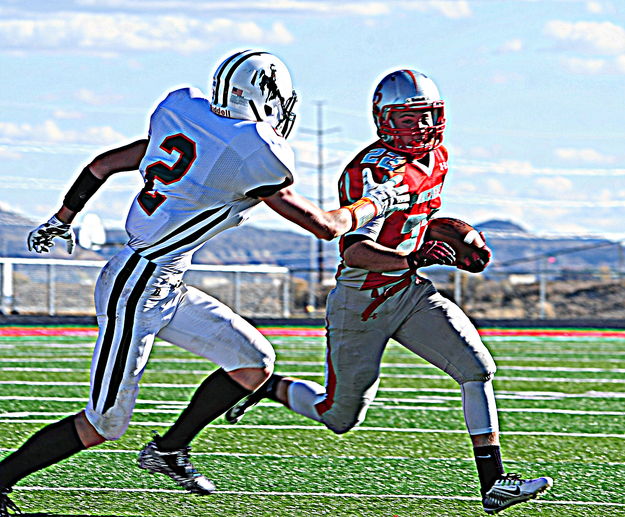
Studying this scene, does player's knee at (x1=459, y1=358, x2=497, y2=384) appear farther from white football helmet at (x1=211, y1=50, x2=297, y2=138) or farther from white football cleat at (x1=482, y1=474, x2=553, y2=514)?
white football helmet at (x1=211, y1=50, x2=297, y2=138)

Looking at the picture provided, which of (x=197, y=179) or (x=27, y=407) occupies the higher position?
(x=197, y=179)

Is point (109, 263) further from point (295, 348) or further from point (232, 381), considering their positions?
point (295, 348)

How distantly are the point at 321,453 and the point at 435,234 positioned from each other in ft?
5.16

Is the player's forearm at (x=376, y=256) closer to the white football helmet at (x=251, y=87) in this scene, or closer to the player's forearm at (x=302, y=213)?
the player's forearm at (x=302, y=213)

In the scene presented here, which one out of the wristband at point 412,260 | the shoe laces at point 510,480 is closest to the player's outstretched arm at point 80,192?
the wristband at point 412,260

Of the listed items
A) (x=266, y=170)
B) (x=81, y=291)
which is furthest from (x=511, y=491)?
(x=81, y=291)

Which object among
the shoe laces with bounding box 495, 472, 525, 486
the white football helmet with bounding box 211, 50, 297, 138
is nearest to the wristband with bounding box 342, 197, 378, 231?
the white football helmet with bounding box 211, 50, 297, 138

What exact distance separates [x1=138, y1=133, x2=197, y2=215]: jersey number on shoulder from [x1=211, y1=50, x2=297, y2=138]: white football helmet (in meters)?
0.17

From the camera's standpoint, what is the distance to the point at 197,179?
4.18 meters

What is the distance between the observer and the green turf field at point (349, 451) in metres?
4.75

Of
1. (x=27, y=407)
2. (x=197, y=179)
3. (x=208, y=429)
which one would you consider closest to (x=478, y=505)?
(x=197, y=179)

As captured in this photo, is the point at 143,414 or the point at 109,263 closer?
the point at 109,263

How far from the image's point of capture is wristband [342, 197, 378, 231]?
4.29 m

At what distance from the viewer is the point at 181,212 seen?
4.24 metres
